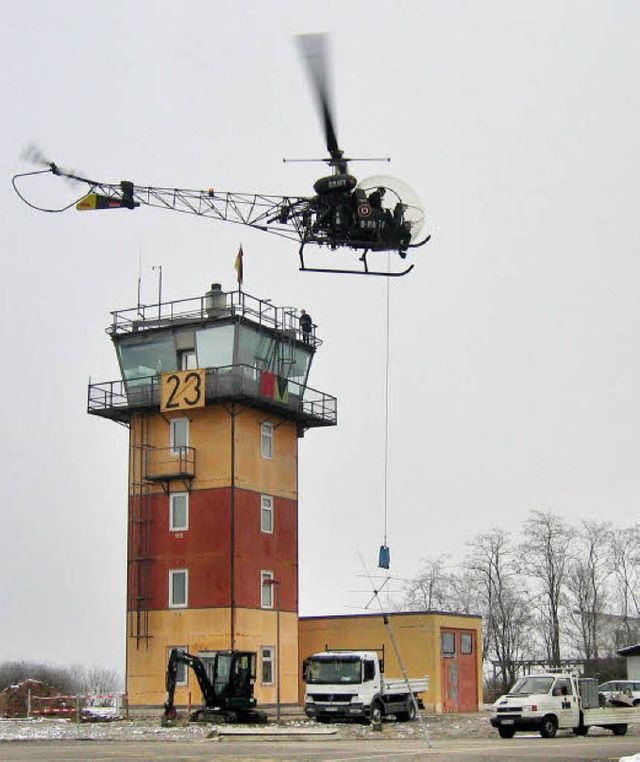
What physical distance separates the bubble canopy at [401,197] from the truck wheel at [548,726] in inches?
591

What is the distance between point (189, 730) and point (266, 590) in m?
12.5

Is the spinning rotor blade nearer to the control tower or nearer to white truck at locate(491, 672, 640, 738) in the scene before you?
white truck at locate(491, 672, 640, 738)

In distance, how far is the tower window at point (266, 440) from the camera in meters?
51.0

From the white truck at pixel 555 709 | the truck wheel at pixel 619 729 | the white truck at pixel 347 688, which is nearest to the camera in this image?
the white truck at pixel 555 709

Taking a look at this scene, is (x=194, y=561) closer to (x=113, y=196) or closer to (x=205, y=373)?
(x=205, y=373)

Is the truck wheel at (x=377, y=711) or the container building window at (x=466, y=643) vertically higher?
the container building window at (x=466, y=643)

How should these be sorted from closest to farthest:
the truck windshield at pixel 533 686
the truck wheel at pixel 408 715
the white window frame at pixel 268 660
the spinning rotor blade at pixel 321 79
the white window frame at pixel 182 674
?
1. the spinning rotor blade at pixel 321 79
2. the truck windshield at pixel 533 686
3. the truck wheel at pixel 408 715
4. the white window frame at pixel 182 674
5. the white window frame at pixel 268 660

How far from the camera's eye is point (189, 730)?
37938 millimetres

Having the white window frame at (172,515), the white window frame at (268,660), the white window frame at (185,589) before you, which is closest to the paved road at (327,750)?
the white window frame at (185,589)

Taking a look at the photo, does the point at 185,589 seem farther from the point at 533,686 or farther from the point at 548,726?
the point at 548,726

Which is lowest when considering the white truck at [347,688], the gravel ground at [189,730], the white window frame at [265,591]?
the gravel ground at [189,730]

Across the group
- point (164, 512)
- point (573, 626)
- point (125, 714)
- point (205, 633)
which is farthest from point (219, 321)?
point (573, 626)

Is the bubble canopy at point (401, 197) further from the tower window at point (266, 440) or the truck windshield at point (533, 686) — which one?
the tower window at point (266, 440)

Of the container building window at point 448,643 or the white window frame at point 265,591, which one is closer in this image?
the white window frame at point 265,591
